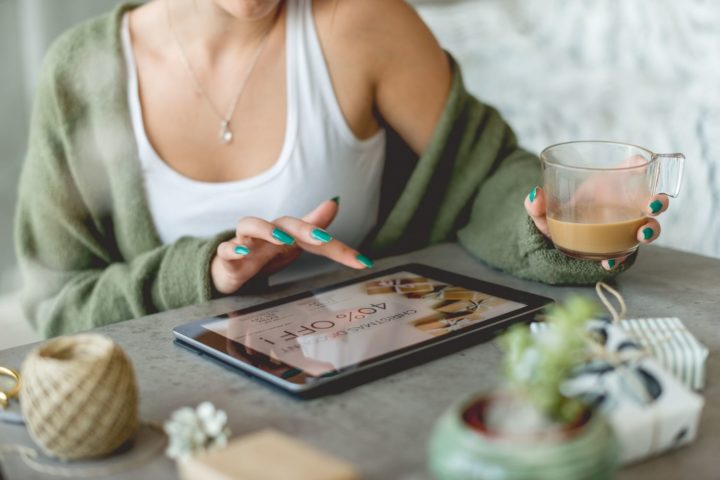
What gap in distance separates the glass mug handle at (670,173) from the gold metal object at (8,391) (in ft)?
2.35

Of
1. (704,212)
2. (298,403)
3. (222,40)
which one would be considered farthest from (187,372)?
(704,212)

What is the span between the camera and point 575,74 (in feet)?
5.15

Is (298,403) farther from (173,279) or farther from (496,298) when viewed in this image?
(173,279)

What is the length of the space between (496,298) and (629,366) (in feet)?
0.97

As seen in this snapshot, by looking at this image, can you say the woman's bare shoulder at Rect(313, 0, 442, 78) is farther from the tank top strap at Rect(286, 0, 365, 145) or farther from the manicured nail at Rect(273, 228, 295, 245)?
the manicured nail at Rect(273, 228, 295, 245)

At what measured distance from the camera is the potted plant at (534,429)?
1.61 feet

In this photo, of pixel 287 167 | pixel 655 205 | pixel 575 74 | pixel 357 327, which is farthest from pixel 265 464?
pixel 575 74

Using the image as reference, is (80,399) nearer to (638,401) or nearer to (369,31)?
(638,401)

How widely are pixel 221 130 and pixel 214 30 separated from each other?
0.52ft

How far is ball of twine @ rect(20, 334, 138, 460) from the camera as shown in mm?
618

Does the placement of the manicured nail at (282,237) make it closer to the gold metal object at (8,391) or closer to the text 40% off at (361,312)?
the text 40% off at (361,312)

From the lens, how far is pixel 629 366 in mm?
657

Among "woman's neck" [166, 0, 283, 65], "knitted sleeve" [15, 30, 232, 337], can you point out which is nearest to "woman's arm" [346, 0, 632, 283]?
"woman's neck" [166, 0, 283, 65]

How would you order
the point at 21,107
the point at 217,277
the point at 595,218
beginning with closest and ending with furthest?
the point at 595,218, the point at 217,277, the point at 21,107
